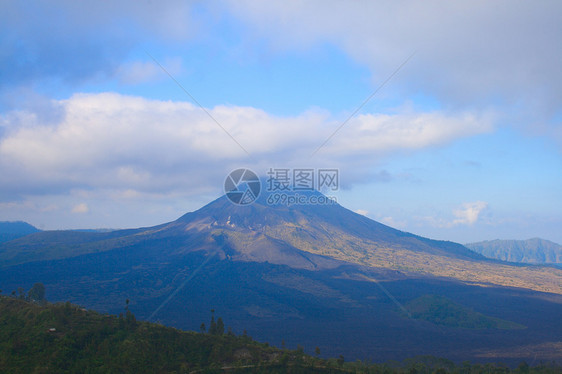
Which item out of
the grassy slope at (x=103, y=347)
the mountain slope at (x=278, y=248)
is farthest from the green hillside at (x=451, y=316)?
the grassy slope at (x=103, y=347)

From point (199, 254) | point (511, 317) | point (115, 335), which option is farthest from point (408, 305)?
point (115, 335)

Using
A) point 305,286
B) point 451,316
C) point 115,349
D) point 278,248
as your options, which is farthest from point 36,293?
point 278,248

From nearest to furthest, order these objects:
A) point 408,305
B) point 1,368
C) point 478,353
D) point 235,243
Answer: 1. point 1,368
2. point 478,353
3. point 408,305
4. point 235,243

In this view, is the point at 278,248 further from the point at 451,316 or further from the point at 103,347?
the point at 103,347

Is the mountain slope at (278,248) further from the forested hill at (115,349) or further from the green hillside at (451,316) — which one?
the forested hill at (115,349)

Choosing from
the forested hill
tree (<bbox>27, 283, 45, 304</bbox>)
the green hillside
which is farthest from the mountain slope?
the forested hill

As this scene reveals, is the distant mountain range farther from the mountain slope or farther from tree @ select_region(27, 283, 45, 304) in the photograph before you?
tree @ select_region(27, 283, 45, 304)

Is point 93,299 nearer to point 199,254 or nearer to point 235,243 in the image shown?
point 199,254
